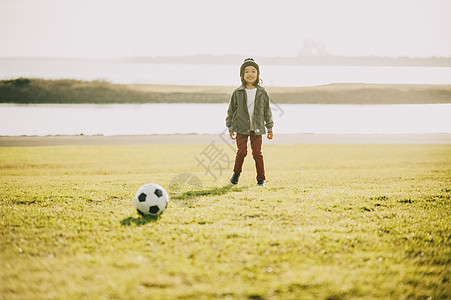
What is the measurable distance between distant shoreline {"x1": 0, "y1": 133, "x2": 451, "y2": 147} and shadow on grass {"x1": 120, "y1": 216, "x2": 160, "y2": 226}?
15.1 meters

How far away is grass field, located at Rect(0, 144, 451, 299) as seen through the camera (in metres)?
3.26

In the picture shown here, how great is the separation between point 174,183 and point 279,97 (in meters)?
56.2

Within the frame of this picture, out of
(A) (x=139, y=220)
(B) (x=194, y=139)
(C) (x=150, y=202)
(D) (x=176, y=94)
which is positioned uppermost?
(D) (x=176, y=94)

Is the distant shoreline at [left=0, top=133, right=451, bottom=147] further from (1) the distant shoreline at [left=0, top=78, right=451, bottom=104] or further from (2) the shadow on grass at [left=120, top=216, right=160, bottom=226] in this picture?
(1) the distant shoreline at [left=0, top=78, right=451, bottom=104]

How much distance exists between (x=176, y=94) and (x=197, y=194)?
5482cm

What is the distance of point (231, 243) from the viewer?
425 cm

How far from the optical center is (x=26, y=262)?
374cm

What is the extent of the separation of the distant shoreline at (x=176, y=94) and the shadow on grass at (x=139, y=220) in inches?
2150

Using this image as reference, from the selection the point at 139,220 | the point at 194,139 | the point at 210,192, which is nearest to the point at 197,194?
the point at 210,192

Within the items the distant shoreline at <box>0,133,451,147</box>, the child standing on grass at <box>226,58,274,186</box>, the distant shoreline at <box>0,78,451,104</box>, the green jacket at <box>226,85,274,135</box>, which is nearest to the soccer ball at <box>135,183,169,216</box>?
the child standing on grass at <box>226,58,274,186</box>

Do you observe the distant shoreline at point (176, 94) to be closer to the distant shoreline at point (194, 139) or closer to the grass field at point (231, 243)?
the distant shoreline at point (194, 139)

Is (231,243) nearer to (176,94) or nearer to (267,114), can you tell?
(267,114)

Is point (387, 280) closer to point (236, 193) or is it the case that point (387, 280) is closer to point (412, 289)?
point (412, 289)

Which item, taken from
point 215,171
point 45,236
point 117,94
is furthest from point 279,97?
point 45,236
